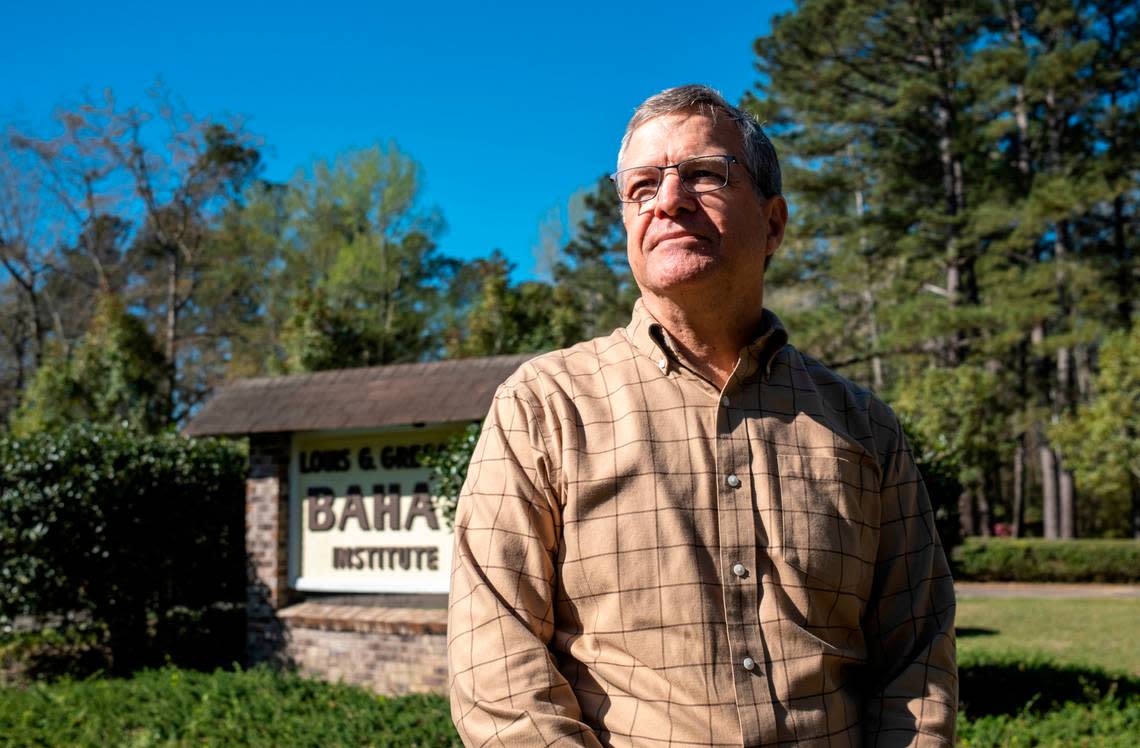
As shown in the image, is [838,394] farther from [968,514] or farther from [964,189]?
[968,514]

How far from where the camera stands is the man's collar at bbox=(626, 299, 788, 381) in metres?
1.89

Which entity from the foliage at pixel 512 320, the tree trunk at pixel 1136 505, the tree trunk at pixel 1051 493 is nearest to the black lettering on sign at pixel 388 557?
the foliage at pixel 512 320

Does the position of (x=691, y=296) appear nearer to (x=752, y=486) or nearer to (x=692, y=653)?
(x=752, y=486)

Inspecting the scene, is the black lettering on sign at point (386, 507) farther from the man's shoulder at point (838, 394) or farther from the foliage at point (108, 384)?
the foliage at point (108, 384)

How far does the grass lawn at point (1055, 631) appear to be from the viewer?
30.2 ft

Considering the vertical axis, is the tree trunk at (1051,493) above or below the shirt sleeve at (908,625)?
below

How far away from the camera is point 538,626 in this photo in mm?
1679

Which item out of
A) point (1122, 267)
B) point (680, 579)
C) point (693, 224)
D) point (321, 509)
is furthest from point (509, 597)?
point (1122, 267)

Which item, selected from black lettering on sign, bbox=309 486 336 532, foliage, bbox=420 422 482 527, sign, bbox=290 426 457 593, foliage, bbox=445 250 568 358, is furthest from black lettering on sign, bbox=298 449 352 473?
foliage, bbox=445 250 568 358

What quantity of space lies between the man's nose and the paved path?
55.1 feet

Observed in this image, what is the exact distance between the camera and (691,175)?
6.06 ft

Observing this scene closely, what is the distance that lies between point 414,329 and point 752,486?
25.2m

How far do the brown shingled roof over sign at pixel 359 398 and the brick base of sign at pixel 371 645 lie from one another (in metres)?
1.45

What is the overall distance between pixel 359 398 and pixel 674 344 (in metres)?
6.07
